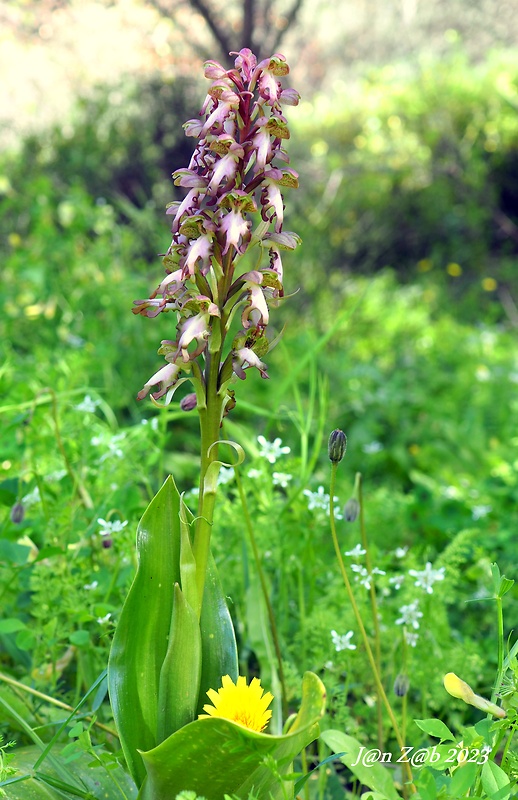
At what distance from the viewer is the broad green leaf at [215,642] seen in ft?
3.59

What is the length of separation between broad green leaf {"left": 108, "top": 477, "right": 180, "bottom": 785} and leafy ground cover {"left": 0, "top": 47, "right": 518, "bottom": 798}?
0.25ft

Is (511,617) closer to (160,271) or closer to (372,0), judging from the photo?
(160,271)

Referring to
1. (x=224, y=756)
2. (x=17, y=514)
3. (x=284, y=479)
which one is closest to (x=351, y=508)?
(x=284, y=479)

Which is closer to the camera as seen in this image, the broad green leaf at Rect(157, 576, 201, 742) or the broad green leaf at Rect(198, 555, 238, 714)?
the broad green leaf at Rect(157, 576, 201, 742)

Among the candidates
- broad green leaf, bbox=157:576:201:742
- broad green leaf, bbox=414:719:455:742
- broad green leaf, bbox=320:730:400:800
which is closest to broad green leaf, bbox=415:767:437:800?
broad green leaf, bbox=414:719:455:742

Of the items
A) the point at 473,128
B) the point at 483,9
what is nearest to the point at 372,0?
the point at 483,9

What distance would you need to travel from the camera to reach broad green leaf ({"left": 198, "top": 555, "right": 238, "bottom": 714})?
3.59 ft

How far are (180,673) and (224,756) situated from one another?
112mm

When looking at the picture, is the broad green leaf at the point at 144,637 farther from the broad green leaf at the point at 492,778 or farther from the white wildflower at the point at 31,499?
the white wildflower at the point at 31,499

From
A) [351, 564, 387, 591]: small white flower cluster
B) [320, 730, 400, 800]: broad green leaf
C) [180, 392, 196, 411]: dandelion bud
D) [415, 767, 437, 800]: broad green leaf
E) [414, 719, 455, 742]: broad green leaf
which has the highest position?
[180, 392, 196, 411]: dandelion bud

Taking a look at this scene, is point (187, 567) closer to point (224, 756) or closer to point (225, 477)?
point (224, 756)

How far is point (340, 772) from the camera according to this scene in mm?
1586

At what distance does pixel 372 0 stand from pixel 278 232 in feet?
51.9

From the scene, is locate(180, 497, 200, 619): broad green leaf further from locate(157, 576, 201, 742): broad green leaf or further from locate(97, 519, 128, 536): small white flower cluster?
locate(97, 519, 128, 536): small white flower cluster
